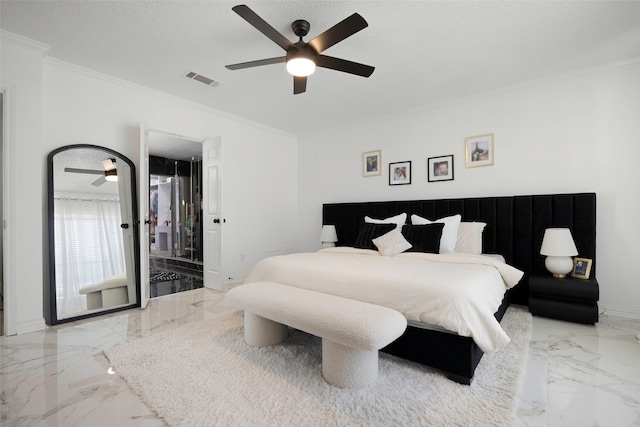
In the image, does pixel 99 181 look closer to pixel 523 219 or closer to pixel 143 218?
pixel 143 218

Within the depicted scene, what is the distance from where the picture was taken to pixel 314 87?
3602mm

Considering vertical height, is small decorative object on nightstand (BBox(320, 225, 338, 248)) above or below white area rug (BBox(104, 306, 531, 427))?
above

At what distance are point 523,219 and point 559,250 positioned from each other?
1.90 ft

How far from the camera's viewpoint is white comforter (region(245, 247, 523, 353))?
1.80 m

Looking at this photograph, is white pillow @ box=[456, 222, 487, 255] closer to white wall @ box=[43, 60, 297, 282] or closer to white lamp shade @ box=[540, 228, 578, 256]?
white lamp shade @ box=[540, 228, 578, 256]

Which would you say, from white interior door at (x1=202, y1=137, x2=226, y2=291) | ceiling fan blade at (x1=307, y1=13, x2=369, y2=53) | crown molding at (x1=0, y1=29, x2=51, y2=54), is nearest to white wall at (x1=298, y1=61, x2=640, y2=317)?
white interior door at (x1=202, y1=137, x2=226, y2=291)

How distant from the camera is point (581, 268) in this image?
3016 millimetres

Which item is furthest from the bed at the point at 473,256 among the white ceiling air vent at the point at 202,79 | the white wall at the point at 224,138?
the white ceiling air vent at the point at 202,79

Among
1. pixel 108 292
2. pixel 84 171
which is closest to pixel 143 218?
pixel 84 171

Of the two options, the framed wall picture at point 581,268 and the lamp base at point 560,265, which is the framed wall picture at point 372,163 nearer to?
the lamp base at point 560,265

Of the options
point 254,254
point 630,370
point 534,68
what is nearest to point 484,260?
point 630,370

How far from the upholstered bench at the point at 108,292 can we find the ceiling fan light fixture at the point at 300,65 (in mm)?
3000

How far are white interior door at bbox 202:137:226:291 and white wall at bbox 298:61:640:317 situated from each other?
7.91 feet

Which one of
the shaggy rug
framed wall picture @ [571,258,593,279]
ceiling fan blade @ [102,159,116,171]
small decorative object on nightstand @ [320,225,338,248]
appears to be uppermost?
ceiling fan blade @ [102,159,116,171]
